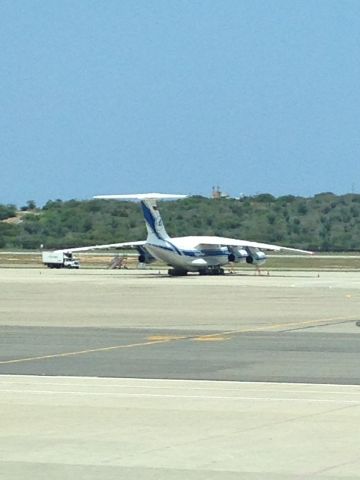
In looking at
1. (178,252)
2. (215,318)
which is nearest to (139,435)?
(215,318)

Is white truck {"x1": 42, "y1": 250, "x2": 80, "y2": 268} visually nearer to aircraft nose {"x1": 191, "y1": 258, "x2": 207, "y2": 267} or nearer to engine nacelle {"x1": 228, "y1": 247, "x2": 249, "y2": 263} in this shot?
aircraft nose {"x1": 191, "y1": 258, "x2": 207, "y2": 267}

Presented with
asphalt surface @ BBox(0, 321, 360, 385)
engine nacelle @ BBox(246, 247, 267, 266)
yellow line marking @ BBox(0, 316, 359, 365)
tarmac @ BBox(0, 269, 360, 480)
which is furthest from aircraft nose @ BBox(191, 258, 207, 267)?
asphalt surface @ BBox(0, 321, 360, 385)

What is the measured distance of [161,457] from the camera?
14.2 m

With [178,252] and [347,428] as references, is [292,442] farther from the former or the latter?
[178,252]

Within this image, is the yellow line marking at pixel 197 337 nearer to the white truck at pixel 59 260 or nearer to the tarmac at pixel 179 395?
the tarmac at pixel 179 395

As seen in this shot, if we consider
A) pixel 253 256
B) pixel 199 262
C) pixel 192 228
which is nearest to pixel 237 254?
pixel 253 256

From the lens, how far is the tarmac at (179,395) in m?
14.0

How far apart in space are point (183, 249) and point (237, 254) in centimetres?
558

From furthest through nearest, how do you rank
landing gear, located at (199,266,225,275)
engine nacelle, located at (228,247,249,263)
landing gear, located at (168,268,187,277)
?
1. landing gear, located at (199,266,225,275)
2. engine nacelle, located at (228,247,249,263)
3. landing gear, located at (168,268,187,277)

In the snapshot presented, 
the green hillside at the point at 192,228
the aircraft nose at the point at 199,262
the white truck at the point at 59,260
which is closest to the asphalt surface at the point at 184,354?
the aircraft nose at the point at 199,262

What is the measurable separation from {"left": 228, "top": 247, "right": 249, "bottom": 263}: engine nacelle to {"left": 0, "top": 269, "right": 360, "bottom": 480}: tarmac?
4958 centimetres

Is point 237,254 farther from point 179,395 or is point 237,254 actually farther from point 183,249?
point 179,395

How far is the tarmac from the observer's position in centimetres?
1399

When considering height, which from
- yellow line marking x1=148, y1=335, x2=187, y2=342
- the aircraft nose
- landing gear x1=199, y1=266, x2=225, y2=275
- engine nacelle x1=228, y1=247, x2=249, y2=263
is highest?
engine nacelle x1=228, y1=247, x2=249, y2=263
